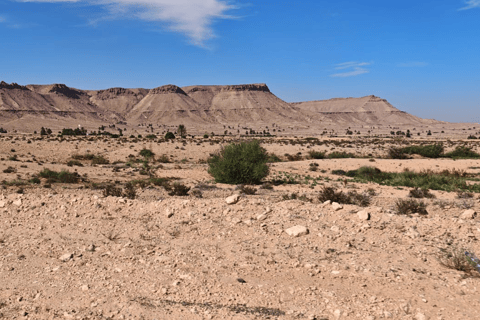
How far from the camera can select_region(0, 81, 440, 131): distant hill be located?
459 feet

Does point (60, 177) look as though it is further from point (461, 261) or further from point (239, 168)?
point (461, 261)

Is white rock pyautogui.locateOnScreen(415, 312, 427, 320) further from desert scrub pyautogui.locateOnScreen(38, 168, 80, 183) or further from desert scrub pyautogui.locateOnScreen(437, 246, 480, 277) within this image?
desert scrub pyautogui.locateOnScreen(38, 168, 80, 183)

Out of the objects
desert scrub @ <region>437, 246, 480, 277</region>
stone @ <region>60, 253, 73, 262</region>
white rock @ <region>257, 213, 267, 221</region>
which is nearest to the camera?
desert scrub @ <region>437, 246, 480, 277</region>

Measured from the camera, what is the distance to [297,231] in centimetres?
842

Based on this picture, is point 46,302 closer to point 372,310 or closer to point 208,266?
point 208,266

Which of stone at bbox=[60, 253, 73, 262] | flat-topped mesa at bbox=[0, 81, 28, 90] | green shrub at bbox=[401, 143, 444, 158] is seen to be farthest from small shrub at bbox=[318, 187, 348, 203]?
flat-topped mesa at bbox=[0, 81, 28, 90]

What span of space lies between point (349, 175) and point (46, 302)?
76.5ft

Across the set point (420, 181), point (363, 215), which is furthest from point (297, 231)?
point (420, 181)

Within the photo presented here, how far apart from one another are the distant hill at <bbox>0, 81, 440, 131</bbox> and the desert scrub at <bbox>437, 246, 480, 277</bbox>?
126 metres

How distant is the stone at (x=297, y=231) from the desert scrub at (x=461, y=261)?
2568mm

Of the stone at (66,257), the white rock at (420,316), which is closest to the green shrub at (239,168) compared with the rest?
the stone at (66,257)

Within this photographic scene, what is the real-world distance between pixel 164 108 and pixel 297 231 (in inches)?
6722

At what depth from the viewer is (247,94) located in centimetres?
19262

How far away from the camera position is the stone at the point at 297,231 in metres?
8.38
